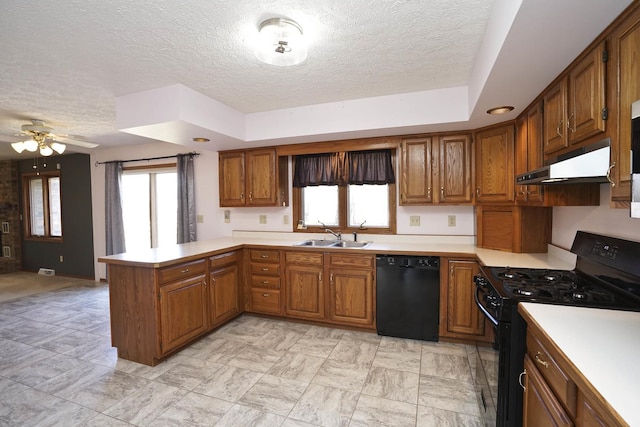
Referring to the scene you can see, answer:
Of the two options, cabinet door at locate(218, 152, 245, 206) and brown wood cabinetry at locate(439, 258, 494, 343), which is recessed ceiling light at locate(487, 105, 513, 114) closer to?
brown wood cabinetry at locate(439, 258, 494, 343)

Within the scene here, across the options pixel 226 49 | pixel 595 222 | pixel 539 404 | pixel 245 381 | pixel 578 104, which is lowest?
pixel 245 381

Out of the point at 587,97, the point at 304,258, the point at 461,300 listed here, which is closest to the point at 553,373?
the point at 587,97

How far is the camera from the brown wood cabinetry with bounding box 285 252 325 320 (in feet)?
10.4

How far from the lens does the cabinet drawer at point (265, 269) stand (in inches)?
132

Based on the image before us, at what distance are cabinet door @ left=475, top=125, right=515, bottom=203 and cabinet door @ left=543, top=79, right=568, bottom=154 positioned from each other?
0.67m

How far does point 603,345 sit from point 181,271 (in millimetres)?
2754

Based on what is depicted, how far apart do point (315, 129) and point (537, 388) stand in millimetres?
2636

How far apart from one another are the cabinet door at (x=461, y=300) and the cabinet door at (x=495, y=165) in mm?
670

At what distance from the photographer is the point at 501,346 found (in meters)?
1.48

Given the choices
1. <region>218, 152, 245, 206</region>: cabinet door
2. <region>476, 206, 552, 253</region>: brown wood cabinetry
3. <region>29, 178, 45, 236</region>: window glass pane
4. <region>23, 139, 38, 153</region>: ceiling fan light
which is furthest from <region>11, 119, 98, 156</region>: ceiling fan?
<region>476, 206, 552, 253</region>: brown wood cabinetry

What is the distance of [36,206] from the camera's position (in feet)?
20.0

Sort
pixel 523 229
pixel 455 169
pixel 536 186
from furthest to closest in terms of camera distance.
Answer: pixel 455 169 < pixel 523 229 < pixel 536 186

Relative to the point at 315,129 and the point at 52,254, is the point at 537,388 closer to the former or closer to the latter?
the point at 315,129

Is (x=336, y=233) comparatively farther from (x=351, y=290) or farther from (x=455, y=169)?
(x=455, y=169)
